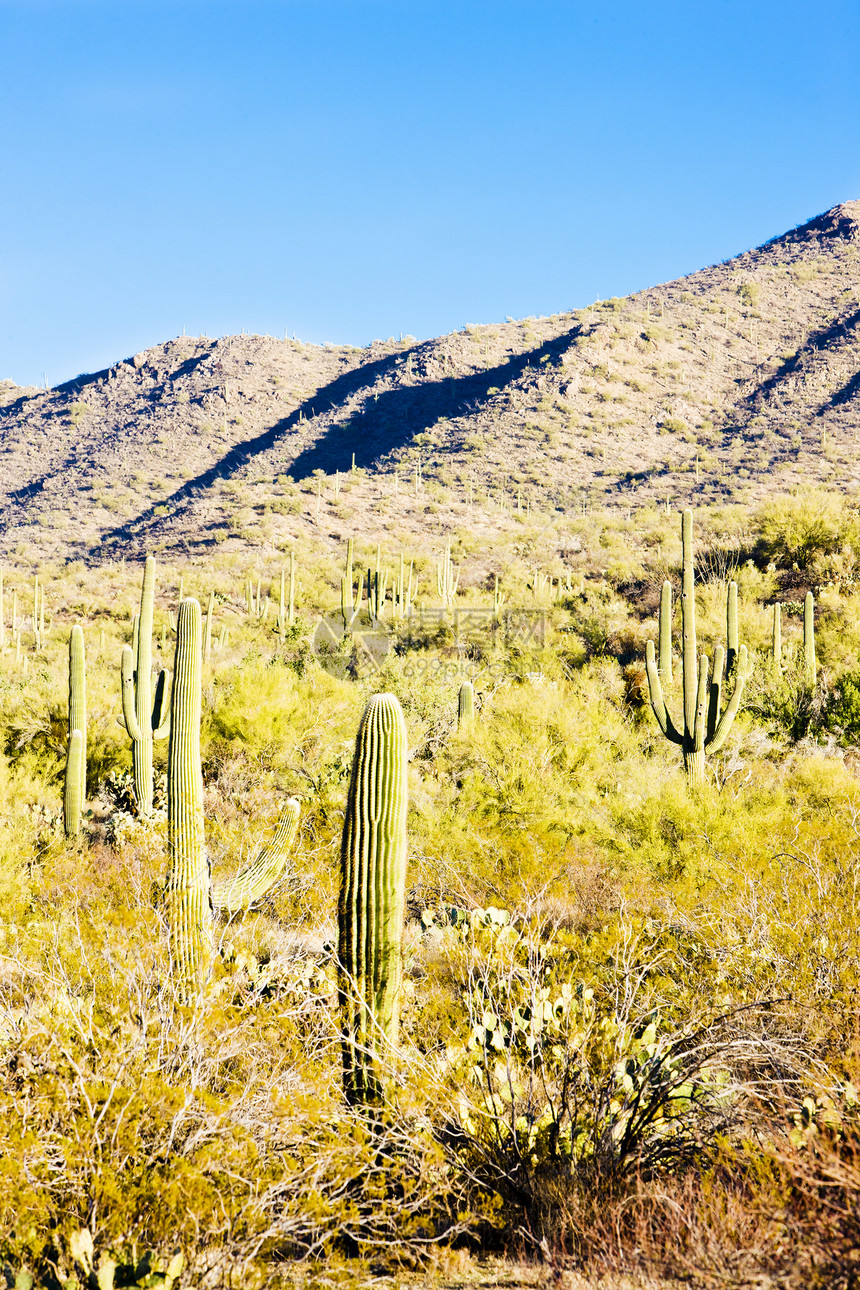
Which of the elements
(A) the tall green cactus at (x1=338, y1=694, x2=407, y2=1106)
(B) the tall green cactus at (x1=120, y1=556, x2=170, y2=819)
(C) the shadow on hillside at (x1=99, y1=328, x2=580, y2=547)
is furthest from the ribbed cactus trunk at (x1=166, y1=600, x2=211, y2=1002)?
(C) the shadow on hillside at (x1=99, y1=328, x2=580, y2=547)

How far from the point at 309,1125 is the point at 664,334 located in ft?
184

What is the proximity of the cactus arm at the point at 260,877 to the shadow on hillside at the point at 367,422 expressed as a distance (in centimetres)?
3859

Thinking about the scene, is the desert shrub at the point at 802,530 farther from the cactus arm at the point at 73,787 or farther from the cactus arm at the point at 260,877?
the cactus arm at the point at 73,787

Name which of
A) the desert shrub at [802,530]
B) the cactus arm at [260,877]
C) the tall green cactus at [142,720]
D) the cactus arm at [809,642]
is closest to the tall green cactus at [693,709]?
the cactus arm at [809,642]

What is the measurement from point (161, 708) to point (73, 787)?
1593 millimetres

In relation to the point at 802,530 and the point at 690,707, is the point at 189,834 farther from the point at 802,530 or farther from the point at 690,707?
the point at 802,530

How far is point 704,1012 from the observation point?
521 centimetres

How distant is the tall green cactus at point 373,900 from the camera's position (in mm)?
4656

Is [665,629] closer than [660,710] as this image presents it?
No

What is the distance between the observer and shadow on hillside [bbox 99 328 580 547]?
161 feet

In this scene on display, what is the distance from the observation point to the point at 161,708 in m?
11.9

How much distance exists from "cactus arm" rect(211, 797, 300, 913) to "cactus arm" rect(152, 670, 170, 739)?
133 inches

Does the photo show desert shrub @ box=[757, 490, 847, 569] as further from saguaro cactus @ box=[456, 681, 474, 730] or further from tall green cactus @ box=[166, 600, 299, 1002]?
tall green cactus @ box=[166, 600, 299, 1002]

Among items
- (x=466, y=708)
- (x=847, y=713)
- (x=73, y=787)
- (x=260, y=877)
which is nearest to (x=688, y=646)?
(x=466, y=708)
